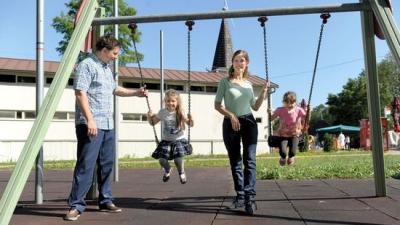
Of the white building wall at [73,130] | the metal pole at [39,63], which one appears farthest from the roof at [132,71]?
the metal pole at [39,63]

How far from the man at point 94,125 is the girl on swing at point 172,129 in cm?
157

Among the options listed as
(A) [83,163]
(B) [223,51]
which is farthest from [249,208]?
(B) [223,51]

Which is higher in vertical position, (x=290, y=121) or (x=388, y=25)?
(x=388, y=25)

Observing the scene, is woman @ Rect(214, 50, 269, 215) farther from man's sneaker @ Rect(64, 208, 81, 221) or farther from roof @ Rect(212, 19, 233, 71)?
roof @ Rect(212, 19, 233, 71)

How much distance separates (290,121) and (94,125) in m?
3.96

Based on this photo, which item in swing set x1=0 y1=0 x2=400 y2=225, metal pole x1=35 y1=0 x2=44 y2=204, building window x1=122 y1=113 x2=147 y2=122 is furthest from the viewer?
building window x1=122 y1=113 x2=147 y2=122

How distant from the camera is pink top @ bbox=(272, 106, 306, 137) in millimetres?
8469

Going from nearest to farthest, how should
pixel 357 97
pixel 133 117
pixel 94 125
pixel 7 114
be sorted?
pixel 94 125, pixel 7 114, pixel 133 117, pixel 357 97

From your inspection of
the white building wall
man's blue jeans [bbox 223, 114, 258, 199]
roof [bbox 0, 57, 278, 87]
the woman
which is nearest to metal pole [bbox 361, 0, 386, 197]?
the woman

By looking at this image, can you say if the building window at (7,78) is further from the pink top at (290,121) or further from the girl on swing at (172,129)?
the pink top at (290,121)

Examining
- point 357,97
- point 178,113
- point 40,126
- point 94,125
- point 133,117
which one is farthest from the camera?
point 357,97

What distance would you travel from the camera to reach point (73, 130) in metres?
36.2

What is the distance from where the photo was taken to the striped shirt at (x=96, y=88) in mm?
5641

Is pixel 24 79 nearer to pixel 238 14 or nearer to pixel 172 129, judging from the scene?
pixel 172 129
